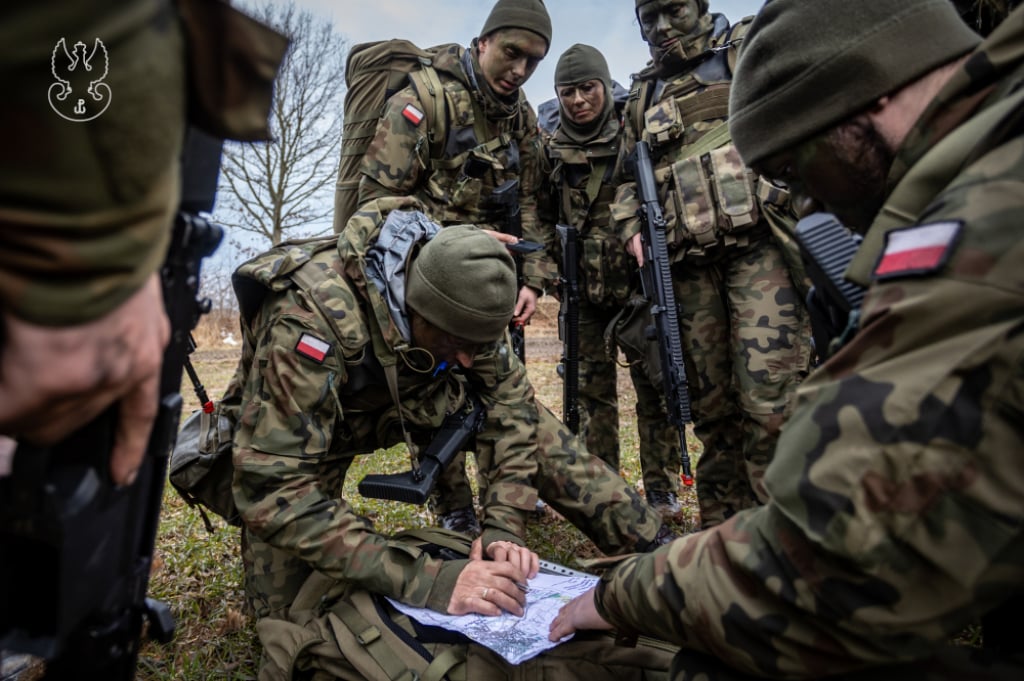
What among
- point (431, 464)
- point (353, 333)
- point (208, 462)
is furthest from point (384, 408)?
point (208, 462)

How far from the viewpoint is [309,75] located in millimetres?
15172

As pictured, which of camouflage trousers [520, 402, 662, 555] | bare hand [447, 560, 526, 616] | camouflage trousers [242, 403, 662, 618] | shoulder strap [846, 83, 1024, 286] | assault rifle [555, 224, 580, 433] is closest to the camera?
shoulder strap [846, 83, 1024, 286]

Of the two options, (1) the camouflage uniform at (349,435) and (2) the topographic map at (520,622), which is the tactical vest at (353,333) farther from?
(2) the topographic map at (520,622)

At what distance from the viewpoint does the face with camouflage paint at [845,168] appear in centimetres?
144

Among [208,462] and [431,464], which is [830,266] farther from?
[208,462]

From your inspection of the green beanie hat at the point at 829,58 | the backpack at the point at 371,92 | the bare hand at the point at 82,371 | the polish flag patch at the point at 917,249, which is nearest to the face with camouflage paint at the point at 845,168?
the green beanie hat at the point at 829,58

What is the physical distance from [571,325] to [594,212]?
756 mm

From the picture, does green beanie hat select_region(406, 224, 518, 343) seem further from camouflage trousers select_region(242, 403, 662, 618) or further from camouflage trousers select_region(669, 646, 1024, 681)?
camouflage trousers select_region(669, 646, 1024, 681)

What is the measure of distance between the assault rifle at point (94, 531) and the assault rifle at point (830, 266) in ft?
4.07

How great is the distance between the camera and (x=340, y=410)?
7.77ft

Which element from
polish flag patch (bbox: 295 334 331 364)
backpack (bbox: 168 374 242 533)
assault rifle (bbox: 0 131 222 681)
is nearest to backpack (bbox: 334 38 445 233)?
backpack (bbox: 168 374 242 533)

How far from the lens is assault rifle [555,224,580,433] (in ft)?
14.0

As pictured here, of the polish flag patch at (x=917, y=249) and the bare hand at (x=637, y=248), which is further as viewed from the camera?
the bare hand at (x=637, y=248)

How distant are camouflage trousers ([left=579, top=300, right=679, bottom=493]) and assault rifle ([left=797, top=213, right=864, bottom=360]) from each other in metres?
2.47
